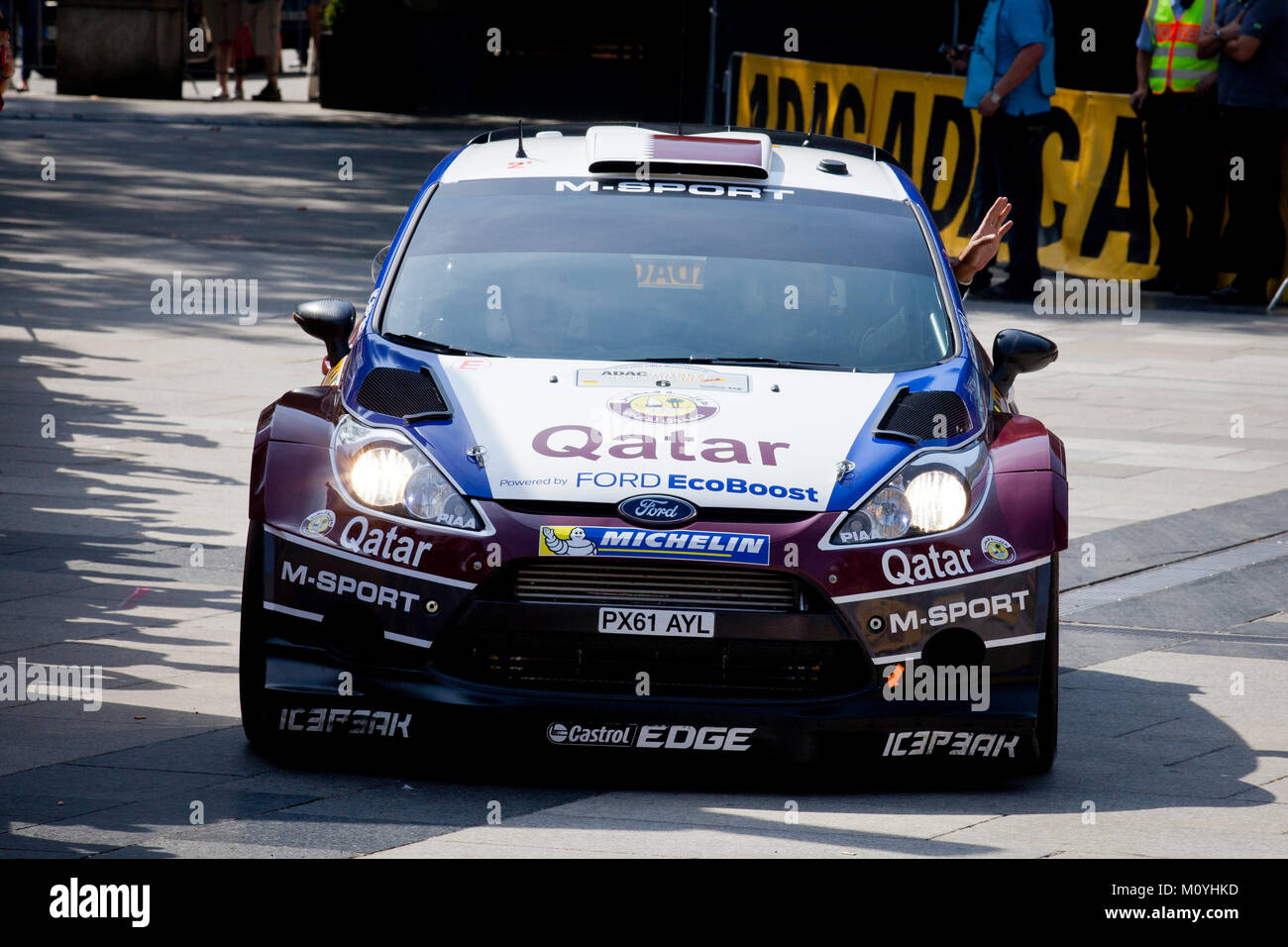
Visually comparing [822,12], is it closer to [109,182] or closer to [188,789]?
[109,182]

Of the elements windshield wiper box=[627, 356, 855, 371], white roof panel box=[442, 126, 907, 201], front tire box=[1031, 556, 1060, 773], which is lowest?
front tire box=[1031, 556, 1060, 773]

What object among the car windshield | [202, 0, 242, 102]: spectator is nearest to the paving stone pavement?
the car windshield

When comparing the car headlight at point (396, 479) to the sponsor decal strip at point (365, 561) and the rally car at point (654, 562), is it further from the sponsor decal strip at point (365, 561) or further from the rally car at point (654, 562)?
the sponsor decal strip at point (365, 561)

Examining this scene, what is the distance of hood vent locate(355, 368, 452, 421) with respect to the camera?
18.6 feet

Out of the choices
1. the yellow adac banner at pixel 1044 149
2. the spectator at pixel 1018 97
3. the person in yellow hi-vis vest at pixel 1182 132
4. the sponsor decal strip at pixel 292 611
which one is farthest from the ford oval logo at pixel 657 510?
the person in yellow hi-vis vest at pixel 1182 132

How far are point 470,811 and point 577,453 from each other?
0.96 meters

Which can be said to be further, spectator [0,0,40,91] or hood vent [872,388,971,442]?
spectator [0,0,40,91]

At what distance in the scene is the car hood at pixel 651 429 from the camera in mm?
5344

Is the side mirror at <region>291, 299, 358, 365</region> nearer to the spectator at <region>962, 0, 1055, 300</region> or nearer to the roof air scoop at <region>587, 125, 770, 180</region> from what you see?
the roof air scoop at <region>587, 125, 770, 180</region>

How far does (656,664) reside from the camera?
17.5 feet

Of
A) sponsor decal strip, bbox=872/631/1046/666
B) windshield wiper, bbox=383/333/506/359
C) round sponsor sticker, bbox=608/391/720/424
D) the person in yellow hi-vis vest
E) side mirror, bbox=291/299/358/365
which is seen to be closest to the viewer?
sponsor decal strip, bbox=872/631/1046/666

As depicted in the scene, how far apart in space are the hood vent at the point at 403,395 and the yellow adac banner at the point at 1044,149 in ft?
31.2

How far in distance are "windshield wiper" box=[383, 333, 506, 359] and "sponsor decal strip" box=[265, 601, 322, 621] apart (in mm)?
961
